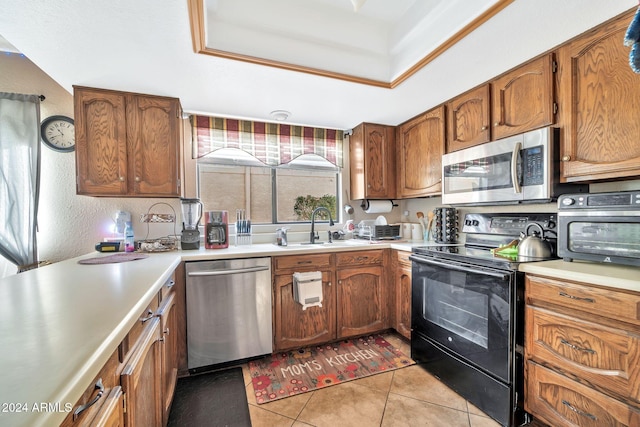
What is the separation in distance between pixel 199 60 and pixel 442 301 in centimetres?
221

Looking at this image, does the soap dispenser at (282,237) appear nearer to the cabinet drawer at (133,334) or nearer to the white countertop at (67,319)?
the white countertop at (67,319)

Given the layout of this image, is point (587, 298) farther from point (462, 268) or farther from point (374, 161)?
point (374, 161)

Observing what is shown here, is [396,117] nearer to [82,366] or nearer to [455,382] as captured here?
[455,382]

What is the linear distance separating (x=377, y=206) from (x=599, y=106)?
1869mm

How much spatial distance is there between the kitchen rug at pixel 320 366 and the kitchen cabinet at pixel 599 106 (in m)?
1.74

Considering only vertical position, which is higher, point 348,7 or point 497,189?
point 348,7

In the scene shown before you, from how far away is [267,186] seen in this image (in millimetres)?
2885

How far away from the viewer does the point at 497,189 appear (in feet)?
6.24

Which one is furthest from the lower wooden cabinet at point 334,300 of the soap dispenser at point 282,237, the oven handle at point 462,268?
the oven handle at point 462,268

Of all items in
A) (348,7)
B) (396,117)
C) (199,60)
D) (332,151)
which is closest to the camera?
(199,60)

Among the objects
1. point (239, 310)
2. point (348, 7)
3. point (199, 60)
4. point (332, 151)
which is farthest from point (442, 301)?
point (199, 60)

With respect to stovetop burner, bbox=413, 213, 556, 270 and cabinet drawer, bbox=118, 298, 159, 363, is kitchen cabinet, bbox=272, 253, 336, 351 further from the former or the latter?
cabinet drawer, bbox=118, 298, 159, 363

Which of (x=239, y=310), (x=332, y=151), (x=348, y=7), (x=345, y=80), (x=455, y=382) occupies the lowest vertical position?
(x=455, y=382)

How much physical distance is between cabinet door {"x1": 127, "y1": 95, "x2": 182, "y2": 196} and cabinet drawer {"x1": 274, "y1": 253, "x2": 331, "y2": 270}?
3.30 ft
